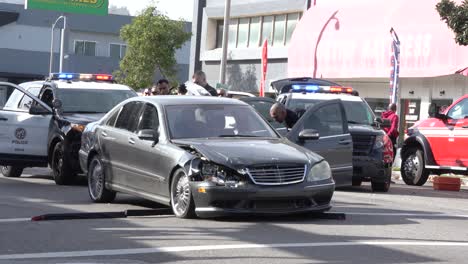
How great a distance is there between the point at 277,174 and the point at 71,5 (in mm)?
38188

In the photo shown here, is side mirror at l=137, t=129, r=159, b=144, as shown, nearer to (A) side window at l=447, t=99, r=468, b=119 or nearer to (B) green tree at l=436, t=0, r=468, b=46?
(A) side window at l=447, t=99, r=468, b=119

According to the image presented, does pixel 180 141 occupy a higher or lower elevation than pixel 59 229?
higher

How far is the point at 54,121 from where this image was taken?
1820 cm

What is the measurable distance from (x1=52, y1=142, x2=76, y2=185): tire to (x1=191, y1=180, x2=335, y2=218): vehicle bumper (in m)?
6.40

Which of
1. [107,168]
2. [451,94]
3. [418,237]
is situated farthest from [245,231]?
[451,94]

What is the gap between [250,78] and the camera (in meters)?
44.5

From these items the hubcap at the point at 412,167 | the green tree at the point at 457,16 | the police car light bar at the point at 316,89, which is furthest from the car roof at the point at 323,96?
the green tree at the point at 457,16

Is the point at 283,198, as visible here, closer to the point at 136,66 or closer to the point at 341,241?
the point at 341,241

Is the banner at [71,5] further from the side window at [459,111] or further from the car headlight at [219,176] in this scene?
the car headlight at [219,176]

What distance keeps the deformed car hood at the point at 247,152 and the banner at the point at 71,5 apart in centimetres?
3587

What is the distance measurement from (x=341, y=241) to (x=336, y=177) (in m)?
6.00

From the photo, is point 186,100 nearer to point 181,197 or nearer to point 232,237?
point 181,197

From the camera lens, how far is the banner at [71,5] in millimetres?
47125

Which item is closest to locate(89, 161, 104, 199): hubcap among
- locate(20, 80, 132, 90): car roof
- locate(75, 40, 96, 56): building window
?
locate(20, 80, 132, 90): car roof
